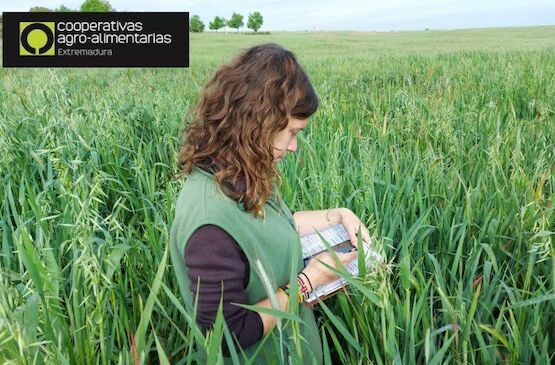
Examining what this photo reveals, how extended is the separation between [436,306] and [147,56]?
895 centimetres

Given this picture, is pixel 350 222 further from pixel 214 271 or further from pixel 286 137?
pixel 214 271

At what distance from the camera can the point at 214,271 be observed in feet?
3.17

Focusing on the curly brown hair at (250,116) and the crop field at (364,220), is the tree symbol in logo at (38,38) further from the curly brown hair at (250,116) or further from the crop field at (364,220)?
the curly brown hair at (250,116)

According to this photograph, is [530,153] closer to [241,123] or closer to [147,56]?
[241,123]

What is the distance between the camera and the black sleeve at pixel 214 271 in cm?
97

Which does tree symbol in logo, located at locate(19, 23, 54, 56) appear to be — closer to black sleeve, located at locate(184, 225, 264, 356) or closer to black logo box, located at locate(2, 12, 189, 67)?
black logo box, located at locate(2, 12, 189, 67)

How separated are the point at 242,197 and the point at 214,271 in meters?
0.16

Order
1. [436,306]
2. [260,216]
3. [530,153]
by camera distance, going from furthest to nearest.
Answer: [530,153] → [436,306] → [260,216]

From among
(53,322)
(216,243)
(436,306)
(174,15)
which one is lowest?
(436,306)

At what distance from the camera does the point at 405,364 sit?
95 cm

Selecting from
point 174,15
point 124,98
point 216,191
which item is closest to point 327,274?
point 216,191

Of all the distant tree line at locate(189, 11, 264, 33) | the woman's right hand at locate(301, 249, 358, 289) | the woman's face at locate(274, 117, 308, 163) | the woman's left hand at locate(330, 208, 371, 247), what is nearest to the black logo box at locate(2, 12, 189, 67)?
the woman's left hand at locate(330, 208, 371, 247)

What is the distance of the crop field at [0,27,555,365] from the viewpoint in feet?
2.90

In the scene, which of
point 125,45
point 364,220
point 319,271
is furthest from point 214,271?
point 125,45
